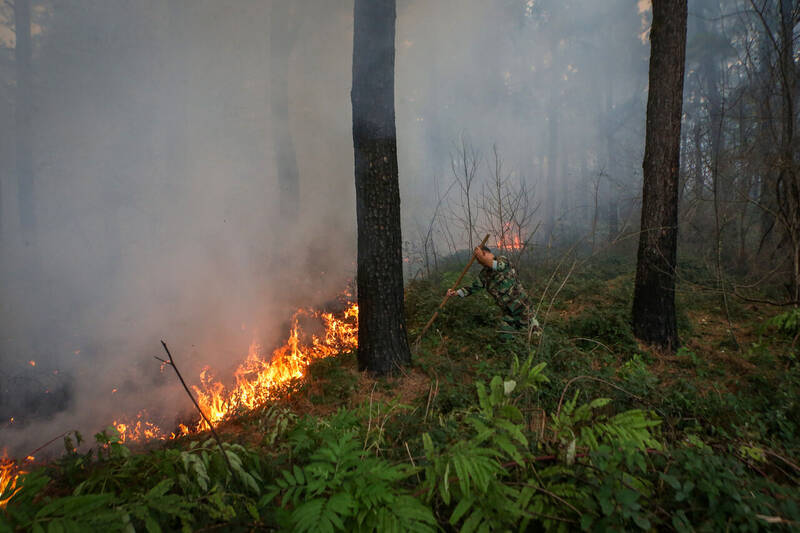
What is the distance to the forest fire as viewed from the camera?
4746mm

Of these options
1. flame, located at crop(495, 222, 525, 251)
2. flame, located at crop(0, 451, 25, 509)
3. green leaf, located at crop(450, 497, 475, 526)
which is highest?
flame, located at crop(495, 222, 525, 251)

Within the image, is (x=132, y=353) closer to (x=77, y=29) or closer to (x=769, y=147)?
(x=77, y=29)

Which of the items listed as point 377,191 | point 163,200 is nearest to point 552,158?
point 377,191

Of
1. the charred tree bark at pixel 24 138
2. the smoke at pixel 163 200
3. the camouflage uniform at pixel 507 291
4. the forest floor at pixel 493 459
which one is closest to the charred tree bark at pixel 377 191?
the forest floor at pixel 493 459

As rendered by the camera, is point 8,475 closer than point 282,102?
Answer: Yes

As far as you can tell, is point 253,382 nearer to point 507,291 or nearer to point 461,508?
point 507,291

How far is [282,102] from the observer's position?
13.5m

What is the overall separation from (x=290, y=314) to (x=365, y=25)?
18.5ft

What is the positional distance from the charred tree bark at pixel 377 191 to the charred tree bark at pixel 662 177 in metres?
3.65

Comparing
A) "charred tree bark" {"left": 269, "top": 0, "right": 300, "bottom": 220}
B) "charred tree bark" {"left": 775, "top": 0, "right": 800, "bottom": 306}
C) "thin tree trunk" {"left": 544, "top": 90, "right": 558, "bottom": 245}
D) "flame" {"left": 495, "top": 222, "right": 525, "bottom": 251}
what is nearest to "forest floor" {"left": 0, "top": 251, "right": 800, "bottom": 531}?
"charred tree bark" {"left": 775, "top": 0, "right": 800, "bottom": 306}

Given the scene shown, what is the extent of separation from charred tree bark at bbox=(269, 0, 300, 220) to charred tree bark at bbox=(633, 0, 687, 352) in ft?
36.7

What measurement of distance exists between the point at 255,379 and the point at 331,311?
2810 mm

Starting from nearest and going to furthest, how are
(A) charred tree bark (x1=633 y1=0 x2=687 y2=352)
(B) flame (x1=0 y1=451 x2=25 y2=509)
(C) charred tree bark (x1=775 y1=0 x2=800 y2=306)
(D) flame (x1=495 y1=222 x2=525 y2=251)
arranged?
(B) flame (x1=0 y1=451 x2=25 y2=509)
(C) charred tree bark (x1=775 y1=0 x2=800 y2=306)
(A) charred tree bark (x1=633 y1=0 x2=687 y2=352)
(D) flame (x1=495 y1=222 x2=525 y2=251)

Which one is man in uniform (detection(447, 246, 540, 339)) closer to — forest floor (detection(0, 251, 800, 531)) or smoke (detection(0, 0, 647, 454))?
forest floor (detection(0, 251, 800, 531))
